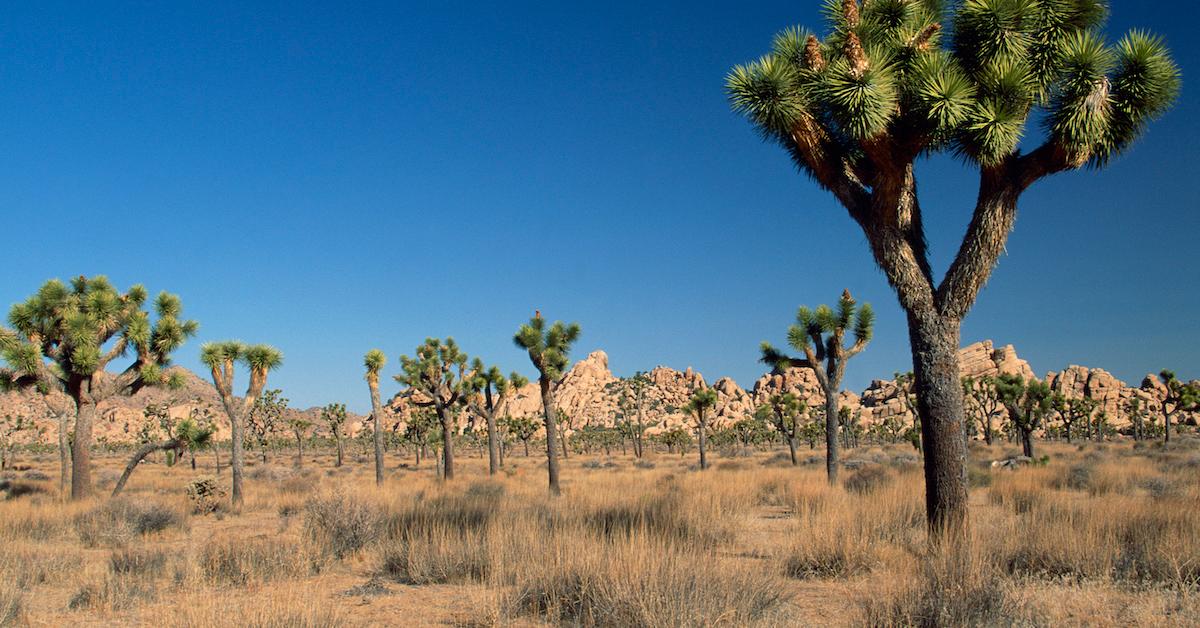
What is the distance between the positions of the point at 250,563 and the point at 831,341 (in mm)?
15714

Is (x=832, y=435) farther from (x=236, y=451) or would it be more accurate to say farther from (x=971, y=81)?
(x=236, y=451)

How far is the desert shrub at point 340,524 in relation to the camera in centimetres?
980

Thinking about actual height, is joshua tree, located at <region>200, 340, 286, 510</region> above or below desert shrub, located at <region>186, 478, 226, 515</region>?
above

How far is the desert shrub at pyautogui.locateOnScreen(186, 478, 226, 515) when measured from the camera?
57.1ft

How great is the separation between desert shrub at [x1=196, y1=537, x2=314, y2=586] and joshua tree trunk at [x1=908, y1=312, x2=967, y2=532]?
Answer: 25.2 feet

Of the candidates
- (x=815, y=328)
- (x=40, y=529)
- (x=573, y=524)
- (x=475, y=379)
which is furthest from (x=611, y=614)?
(x=475, y=379)

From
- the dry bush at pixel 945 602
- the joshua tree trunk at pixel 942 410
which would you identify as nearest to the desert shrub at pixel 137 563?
the dry bush at pixel 945 602

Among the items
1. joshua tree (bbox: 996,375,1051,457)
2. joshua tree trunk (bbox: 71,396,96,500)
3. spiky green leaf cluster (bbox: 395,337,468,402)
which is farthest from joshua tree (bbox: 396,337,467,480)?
joshua tree (bbox: 996,375,1051,457)

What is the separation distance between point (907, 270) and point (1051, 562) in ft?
11.3

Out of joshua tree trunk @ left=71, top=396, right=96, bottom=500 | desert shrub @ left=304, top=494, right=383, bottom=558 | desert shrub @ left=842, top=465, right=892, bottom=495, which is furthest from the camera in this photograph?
joshua tree trunk @ left=71, top=396, right=96, bottom=500

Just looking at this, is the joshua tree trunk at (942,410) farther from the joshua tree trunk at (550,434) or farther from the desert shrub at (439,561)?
the joshua tree trunk at (550,434)

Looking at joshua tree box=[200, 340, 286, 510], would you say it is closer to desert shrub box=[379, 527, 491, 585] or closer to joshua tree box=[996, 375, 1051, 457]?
desert shrub box=[379, 527, 491, 585]

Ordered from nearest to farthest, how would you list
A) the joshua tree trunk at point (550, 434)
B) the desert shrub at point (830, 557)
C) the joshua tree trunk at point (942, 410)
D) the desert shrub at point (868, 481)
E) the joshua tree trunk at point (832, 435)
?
1. the desert shrub at point (830, 557)
2. the joshua tree trunk at point (942, 410)
3. the desert shrub at point (868, 481)
4. the joshua tree trunk at point (832, 435)
5. the joshua tree trunk at point (550, 434)

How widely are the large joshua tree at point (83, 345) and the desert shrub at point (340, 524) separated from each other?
1182cm
